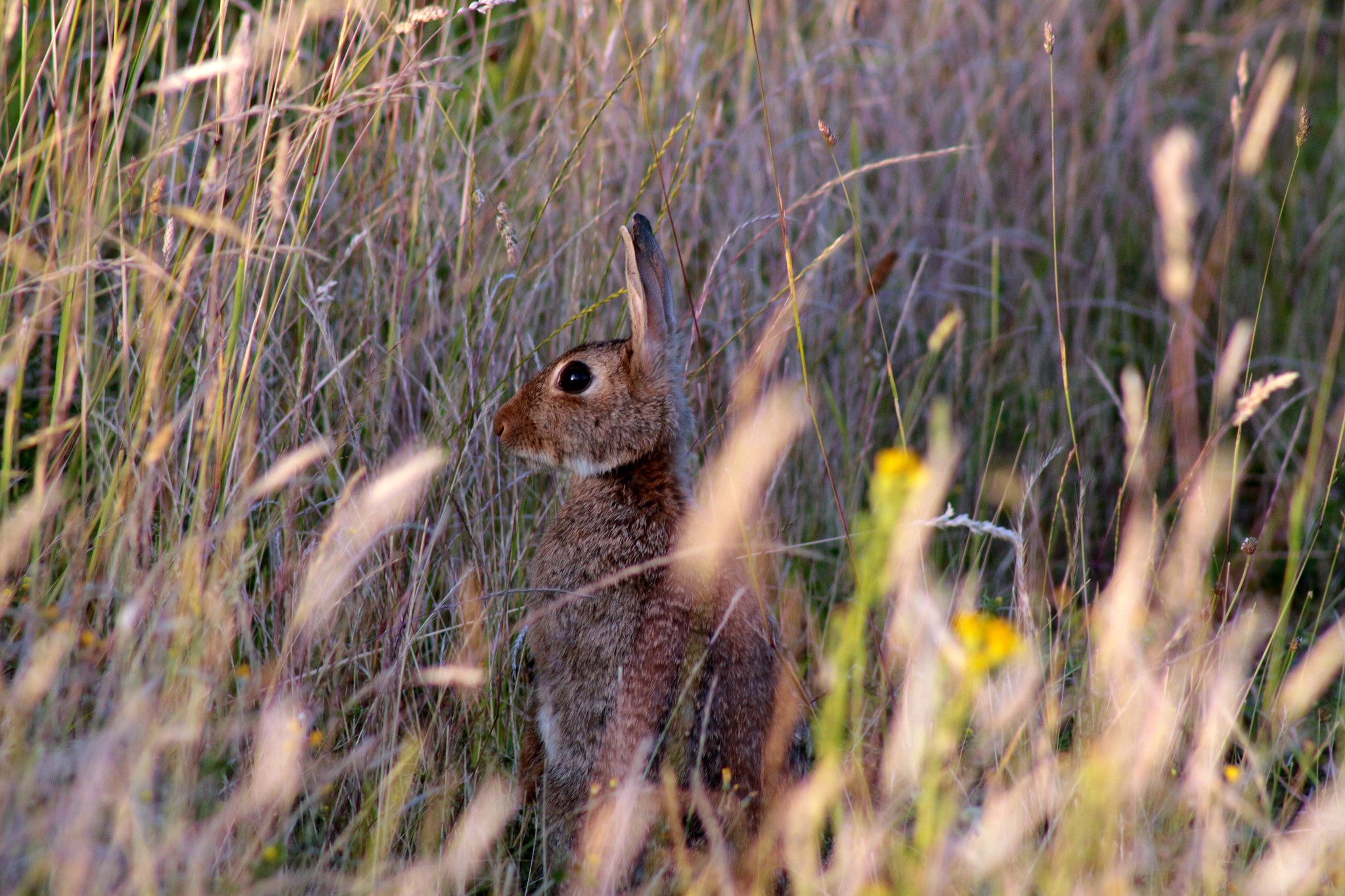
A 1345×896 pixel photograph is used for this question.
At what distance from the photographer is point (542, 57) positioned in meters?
4.86

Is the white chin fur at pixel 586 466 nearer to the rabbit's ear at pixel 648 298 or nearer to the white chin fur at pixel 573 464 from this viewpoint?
the white chin fur at pixel 573 464

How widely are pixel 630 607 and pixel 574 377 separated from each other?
861mm

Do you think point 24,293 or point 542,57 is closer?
point 24,293

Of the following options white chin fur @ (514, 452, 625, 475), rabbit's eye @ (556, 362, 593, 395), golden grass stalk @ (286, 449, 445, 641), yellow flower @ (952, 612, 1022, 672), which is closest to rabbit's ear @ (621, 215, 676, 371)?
rabbit's eye @ (556, 362, 593, 395)

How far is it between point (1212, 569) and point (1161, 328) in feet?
4.32

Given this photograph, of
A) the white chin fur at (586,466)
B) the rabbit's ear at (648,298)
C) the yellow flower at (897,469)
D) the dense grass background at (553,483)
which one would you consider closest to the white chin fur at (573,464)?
the white chin fur at (586,466)

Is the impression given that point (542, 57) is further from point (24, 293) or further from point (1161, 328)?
point (1161, 328)

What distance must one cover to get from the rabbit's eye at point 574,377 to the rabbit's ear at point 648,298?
18cm

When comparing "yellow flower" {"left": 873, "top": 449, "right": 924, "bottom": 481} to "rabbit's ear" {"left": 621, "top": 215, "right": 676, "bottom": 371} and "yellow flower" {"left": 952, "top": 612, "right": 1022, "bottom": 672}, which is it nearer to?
"yellow flower" {"left": 952, "top": 612, "right": 1022, "bottom": 672}

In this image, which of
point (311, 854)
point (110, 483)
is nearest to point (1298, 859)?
point (311, 854)

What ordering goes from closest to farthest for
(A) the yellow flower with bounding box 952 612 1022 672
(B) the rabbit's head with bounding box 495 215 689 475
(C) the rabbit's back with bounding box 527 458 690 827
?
(A) the yellow flower with bounding box 952 612 1022 672
(C) the rabbit's back with bounding box 527 458 690 827
(B) the rabbit's head with bounding box 495 215 689 475

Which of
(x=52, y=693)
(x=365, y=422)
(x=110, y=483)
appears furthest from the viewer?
(x=365, y=422)

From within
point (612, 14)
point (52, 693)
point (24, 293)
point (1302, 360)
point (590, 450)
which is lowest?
point (1302, 360)

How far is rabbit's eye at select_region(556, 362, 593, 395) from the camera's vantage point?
3.76 metres
